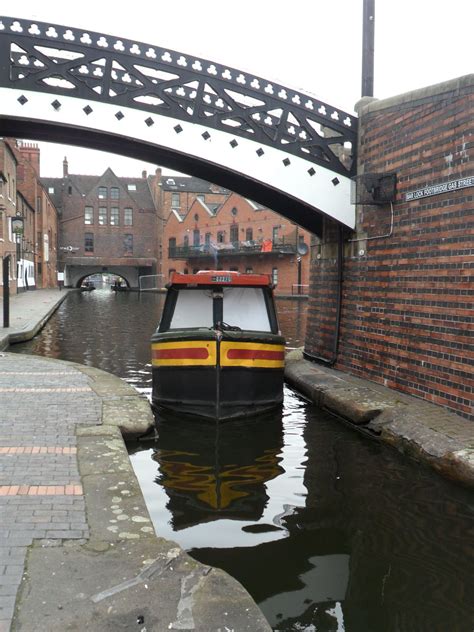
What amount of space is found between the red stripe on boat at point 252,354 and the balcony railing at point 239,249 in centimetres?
3347

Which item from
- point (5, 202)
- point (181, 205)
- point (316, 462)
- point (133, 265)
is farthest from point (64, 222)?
point (316, 462)

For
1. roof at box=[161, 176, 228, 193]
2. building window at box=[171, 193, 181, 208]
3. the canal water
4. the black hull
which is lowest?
the canal water

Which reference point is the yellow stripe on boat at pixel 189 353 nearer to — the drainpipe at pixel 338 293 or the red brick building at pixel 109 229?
the drainpipe at pixel 338 293

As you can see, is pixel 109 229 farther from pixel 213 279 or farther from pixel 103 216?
pixel 213 279

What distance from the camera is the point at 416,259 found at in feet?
25.3

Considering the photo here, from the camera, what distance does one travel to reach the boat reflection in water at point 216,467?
203 inches

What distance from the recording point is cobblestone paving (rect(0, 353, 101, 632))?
338 centimetres

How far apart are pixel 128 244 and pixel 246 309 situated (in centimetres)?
5999

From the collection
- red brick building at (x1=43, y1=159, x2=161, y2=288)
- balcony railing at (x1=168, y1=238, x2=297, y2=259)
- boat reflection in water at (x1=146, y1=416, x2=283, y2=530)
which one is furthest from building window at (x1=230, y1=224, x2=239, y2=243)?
boat reflection in water at (x1=146, y1=416, x2=283, y2=530)

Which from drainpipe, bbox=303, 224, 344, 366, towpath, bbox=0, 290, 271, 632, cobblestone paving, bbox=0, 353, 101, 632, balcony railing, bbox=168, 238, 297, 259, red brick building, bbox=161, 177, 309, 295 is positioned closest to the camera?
towpath, bbox=0, 290, 271, 632

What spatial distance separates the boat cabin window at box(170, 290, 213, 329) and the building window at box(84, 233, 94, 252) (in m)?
59.7

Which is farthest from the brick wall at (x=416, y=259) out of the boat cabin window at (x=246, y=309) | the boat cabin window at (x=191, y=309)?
the boat cabin window at (x=191, y=309)

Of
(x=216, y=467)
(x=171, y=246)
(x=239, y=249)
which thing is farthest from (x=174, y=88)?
(x=171, y=246)

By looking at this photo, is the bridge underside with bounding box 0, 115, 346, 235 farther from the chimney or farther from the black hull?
the chimney
